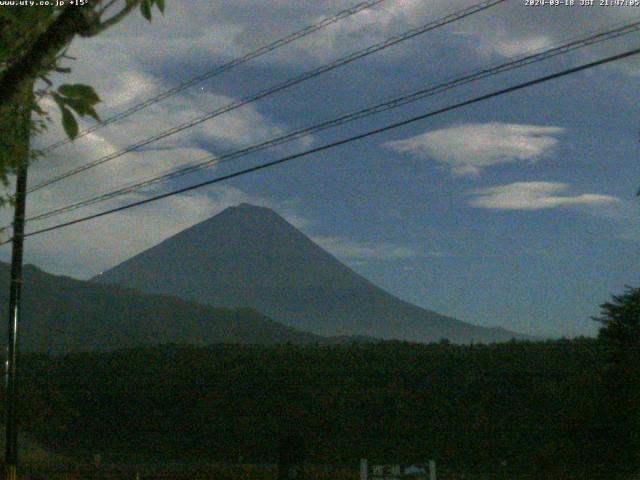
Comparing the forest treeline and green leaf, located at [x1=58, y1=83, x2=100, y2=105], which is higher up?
green leaf, located at [x1=58, y1=83, x2=100, y2=105]

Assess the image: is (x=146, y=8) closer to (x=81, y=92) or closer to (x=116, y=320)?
(x=81, y=92)

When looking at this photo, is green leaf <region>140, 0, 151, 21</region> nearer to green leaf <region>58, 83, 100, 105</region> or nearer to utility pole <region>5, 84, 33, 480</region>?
green leaf <region>58, 83, 100, 105</region>

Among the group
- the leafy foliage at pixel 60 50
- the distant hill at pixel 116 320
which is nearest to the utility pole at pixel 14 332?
the leafy foliage at pixel 60 50

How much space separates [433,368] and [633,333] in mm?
23806

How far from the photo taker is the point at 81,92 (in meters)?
3.68

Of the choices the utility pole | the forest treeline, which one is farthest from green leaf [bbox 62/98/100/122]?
the forest treeline

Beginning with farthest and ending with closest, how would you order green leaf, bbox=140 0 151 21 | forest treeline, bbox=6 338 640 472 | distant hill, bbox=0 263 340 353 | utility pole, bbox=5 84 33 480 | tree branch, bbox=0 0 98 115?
distant hill, bbox=0 263 340 353, forest treeline, bbox=6 338 640 472, utility pole, bbox=5 84 33 480, green leaf, bbox=140 0 151 21, tree branch, bbox=0 0 98 115

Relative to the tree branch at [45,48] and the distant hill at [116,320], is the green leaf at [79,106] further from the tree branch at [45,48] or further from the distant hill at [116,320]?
the distant hill at [116,320]

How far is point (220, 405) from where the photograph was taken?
44.5 m

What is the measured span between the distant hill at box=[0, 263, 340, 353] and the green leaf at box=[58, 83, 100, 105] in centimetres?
8915

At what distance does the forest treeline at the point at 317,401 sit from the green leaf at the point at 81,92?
2889 cm

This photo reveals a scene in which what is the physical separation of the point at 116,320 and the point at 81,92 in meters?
106

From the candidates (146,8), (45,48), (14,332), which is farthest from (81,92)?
(14,332)

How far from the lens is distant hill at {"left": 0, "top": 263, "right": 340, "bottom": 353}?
3834 inches
